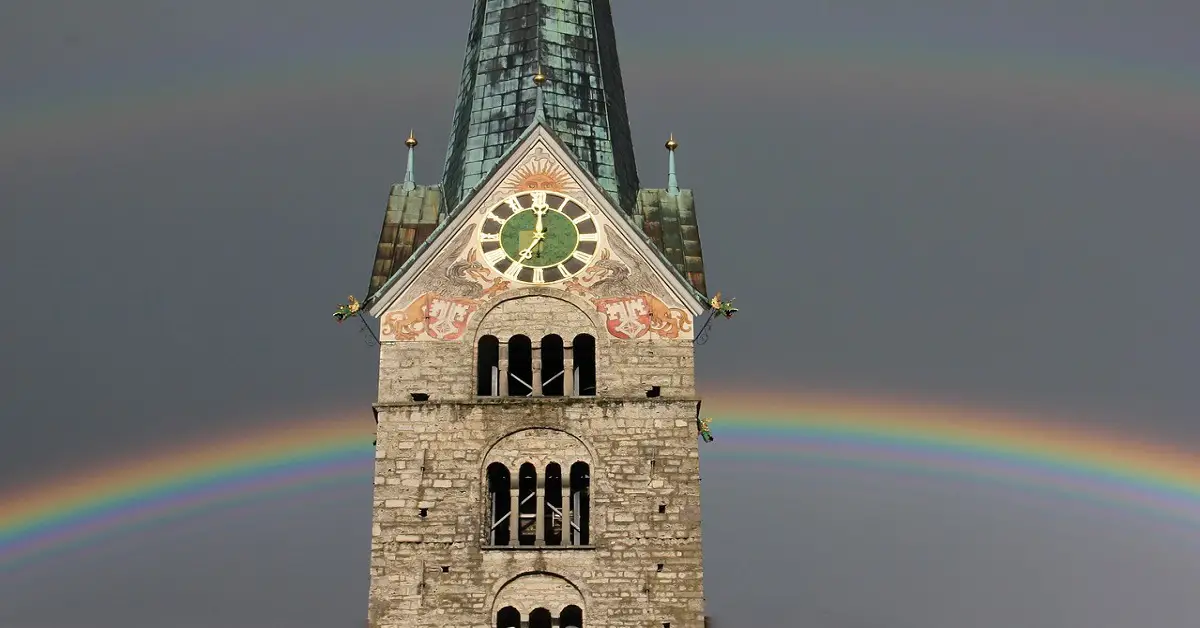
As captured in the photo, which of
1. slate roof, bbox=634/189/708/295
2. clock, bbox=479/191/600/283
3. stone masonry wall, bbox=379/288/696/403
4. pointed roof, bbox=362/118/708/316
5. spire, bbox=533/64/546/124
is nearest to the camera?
stone masonry wall, bbox=379/288/696/403

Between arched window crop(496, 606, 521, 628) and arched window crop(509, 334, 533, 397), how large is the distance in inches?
195

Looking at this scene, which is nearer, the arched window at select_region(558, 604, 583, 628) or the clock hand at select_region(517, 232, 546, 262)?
the arched window at select_region(558, 604, 583, 628)

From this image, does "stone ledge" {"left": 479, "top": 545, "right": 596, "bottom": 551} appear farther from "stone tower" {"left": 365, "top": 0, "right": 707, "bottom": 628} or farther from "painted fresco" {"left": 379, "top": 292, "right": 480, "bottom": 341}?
"painted fresco" {"left": 379, "top": 292, "right": 480, "bottom": 341}

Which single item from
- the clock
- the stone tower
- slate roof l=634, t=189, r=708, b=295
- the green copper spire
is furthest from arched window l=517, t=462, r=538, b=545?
the green copper spire

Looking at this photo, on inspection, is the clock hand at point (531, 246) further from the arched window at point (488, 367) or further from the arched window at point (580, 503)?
the arched window at point (580, 503)

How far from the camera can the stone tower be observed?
4428 centimetres

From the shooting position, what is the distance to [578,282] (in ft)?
156

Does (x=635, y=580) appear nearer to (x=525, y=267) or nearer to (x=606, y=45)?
(x=525, y=267)

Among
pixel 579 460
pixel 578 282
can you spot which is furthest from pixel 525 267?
pixel 579 460

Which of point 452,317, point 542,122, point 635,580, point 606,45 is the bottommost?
point 635,580

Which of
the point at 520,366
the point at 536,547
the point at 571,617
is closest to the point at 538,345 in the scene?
the point at 520,366

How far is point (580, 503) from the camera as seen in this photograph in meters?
46.7

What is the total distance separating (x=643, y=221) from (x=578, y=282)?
2.79m

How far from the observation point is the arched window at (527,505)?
4550 centimetres
